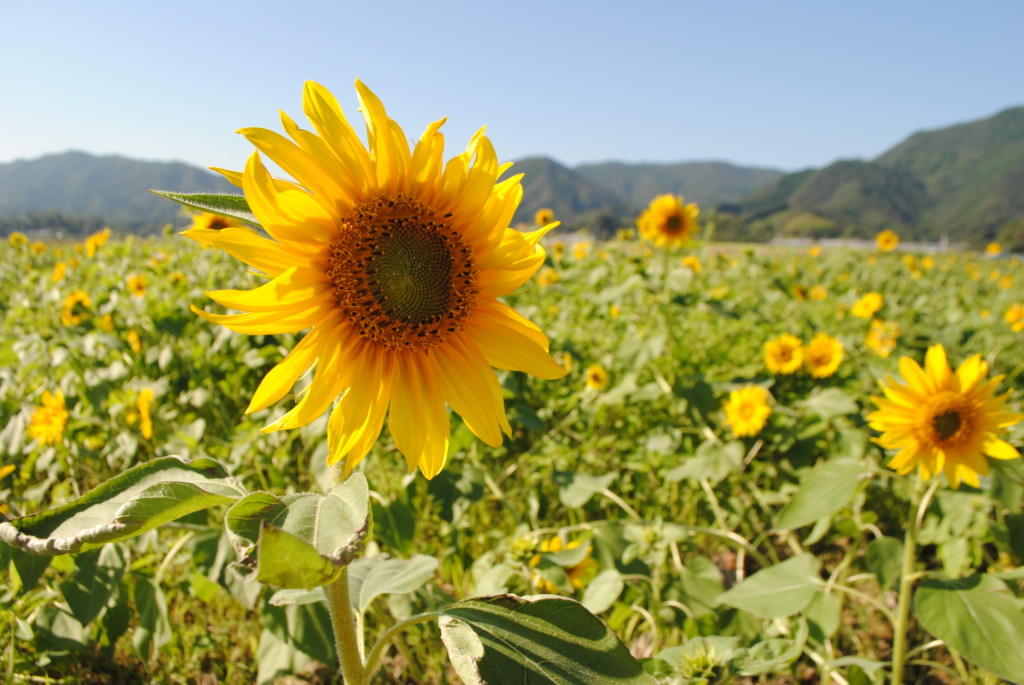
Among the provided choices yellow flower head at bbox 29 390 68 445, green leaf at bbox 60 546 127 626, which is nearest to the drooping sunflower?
green leaf at bbox 60 546 127 626

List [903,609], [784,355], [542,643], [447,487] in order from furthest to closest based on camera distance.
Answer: [784,355], [447,487], [903,609], [542,643]

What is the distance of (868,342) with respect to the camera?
4.06 metres

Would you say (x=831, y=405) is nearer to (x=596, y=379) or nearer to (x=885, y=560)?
(x=885, y=560)

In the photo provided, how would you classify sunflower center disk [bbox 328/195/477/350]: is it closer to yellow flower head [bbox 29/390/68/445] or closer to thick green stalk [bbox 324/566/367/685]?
thick green stalk [bbox 324/566/367/685]

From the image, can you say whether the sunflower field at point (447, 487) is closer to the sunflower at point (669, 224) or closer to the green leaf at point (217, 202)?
the green leaf at point (217, 202)

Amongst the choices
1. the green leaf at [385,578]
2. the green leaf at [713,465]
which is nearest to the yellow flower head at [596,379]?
the green leaf at [713,465]

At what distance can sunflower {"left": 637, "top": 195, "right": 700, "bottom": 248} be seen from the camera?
469cm

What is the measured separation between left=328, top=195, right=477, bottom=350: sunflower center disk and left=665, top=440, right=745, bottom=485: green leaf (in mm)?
1633

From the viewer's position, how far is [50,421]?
2.57 m

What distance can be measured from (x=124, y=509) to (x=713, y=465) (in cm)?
229

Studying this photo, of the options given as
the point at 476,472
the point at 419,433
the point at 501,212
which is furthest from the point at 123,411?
the point at 501,212

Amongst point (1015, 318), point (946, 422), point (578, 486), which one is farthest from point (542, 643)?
point (1015, 318)

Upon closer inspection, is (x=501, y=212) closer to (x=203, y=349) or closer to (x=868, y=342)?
(x=203, y=349)

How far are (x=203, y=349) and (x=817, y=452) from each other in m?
3.67
